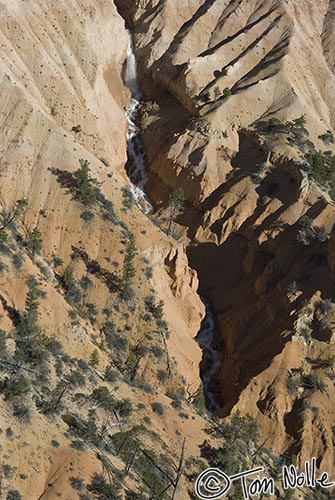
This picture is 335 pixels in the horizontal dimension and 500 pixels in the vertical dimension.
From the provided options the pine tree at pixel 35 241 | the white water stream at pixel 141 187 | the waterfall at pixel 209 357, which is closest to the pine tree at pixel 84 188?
the pine tree at pixel 35 241

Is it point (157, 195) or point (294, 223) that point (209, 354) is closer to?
point (294, 223)

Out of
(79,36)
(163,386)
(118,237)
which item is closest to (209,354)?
(163,386)

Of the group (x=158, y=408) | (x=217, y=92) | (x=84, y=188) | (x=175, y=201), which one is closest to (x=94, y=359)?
(x=158, y=408)

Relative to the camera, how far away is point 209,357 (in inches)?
1815

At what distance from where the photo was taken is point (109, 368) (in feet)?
116

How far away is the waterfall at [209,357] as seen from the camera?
4356 cm

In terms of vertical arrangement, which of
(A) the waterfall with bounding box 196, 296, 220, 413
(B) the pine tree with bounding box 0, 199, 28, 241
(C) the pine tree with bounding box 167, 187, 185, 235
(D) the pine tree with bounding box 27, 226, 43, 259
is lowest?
(A) the waterfall with bounding box 196, 296, 220, 413

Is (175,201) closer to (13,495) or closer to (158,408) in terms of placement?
(158,408)

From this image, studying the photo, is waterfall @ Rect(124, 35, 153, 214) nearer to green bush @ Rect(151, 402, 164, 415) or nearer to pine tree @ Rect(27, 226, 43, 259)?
pine tree @ Rect(27, 226, 43, 259)

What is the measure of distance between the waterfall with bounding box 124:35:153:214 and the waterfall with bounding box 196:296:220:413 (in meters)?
14.3

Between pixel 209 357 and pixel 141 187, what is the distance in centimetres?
2136

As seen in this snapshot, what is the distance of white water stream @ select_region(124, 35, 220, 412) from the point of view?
147 ft

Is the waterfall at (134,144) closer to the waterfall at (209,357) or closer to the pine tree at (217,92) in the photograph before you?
the pine tree at (217,92)

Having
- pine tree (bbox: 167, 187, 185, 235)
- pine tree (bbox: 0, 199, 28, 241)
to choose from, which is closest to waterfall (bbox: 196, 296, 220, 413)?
pine tree (bbox: 167, 187, 185, 235)
